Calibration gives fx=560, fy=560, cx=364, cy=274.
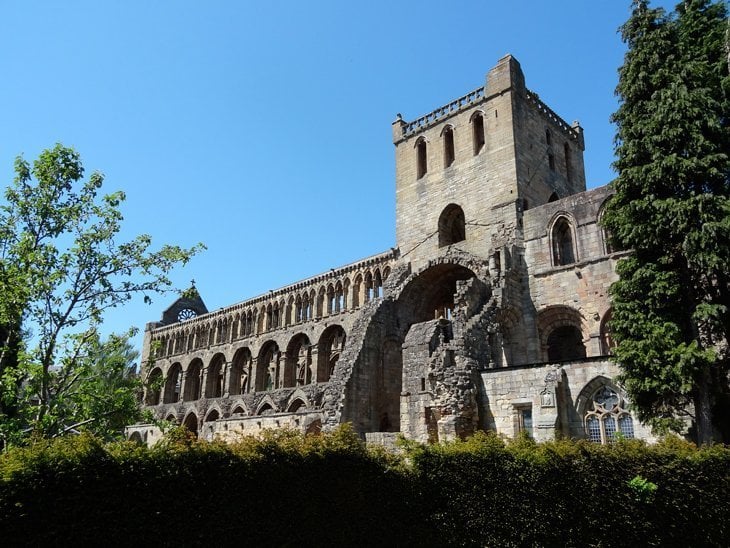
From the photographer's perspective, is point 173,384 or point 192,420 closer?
point 192,420

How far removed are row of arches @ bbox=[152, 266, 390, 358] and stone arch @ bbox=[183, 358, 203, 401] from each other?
1313 mm

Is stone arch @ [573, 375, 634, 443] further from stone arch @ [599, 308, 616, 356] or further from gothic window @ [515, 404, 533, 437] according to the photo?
stone arch @ [599, 308, 616, 356]

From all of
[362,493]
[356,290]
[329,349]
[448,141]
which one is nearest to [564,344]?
[448,141]

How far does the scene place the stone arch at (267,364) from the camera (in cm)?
4009

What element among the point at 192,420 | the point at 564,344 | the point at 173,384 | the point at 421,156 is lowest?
the point at 192,420

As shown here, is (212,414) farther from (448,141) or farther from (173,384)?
(448,141)

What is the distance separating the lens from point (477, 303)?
2264 cm

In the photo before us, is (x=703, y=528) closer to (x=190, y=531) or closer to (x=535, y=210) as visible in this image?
(x=190, y=531)

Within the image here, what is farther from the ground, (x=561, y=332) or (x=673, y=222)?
(x=673, y=222)

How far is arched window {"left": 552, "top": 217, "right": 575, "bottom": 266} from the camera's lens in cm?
2302

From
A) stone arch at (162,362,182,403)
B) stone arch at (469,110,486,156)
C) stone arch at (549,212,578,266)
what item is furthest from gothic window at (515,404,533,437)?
stone arch at (162,362,182,403)

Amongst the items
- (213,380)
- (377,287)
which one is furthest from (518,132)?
(213,380)

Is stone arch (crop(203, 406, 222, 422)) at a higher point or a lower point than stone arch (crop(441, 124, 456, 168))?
lower

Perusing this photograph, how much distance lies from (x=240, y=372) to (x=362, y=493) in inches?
1341
